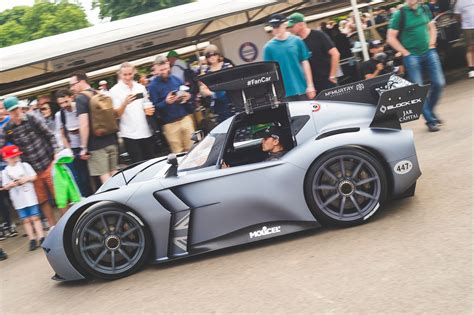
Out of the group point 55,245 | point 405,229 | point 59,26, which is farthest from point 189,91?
point 59,26

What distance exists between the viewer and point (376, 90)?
567 centimetres

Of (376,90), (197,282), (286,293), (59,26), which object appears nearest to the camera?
(286,293)

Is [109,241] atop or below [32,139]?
below

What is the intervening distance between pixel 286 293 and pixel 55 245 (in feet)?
7.22

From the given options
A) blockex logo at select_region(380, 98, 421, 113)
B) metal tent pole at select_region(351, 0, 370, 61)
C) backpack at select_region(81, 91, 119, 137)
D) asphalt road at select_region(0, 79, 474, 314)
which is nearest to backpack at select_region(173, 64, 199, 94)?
backpack at select_region(81, 91, 119, 137)

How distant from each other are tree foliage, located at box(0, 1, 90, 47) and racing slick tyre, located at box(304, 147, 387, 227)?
245 feet

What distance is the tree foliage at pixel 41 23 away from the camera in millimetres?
75688

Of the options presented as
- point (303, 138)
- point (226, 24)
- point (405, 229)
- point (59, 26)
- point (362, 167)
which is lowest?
point (405, 229)

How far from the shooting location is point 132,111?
8.16 m

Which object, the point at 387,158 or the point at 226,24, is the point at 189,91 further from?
the point at 226,24

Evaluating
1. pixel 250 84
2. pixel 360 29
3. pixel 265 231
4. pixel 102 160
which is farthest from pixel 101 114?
pixel 360 29

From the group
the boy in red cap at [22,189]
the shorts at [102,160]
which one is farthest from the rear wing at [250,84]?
the boy in red cap at [22,189]

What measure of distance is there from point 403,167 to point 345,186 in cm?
52

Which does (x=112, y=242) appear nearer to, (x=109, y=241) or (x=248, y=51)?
(x=109, y=241)
